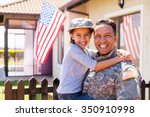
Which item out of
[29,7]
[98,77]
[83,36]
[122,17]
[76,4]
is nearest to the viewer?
[98,77]

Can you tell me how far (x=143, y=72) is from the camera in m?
6.76

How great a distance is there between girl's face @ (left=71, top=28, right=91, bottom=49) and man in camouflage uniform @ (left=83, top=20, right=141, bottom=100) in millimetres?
386

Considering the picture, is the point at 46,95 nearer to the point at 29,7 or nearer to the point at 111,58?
the point at 111,58

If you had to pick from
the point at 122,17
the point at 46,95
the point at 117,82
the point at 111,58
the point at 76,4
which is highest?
the point at 76,4

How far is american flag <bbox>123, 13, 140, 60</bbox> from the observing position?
7156 millimetres

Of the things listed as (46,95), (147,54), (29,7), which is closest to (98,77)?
(46,95)

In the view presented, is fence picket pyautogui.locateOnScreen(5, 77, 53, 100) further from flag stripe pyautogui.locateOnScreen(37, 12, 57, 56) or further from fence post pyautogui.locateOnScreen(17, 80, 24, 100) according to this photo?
flag stripe pyautogui.locateOnScreen(37, 12, 57, 56)

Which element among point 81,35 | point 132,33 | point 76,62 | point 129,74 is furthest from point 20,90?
point 132,33

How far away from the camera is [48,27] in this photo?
6711mm

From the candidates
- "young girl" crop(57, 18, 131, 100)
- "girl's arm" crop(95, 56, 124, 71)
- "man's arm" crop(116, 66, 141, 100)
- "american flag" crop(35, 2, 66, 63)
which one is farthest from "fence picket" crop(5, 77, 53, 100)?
"man's arm" crop(116, 66, 141, 100)

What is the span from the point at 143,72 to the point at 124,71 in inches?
180

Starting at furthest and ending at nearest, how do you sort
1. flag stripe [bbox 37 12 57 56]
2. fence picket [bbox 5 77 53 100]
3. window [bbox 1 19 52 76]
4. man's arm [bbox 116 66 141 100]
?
window [bbox 1 19 52 76] < flag stripe [bbox 37 12 57 56] < fence picket [bbox 5 77 53 100] < man's arm [bbox 116 66 141 100]

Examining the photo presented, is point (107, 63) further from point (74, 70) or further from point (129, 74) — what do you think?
point (74, 70)

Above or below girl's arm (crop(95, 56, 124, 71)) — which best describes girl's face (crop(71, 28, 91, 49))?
above
